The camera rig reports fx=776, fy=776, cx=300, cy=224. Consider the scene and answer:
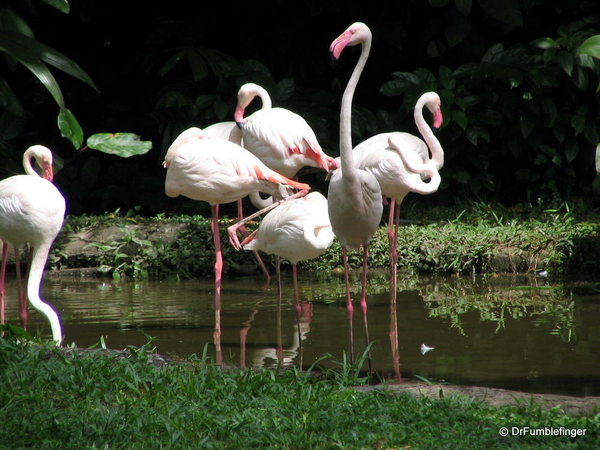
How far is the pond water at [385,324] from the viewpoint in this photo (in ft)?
11.8

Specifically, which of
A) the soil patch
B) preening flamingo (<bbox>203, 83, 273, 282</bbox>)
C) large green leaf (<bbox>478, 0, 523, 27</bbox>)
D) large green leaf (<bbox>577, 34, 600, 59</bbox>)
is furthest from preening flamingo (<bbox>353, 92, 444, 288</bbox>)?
large green leaf (<bbox>478, 0, 523, 27</bbox>)

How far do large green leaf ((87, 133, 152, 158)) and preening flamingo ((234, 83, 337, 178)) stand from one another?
162cm

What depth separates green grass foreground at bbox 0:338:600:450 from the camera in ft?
7.70

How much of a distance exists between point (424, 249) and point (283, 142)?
1.63 meters

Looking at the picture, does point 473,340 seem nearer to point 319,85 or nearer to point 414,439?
point 414,439

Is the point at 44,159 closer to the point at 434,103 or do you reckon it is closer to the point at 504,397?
the point at 434,103

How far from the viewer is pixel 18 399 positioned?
2.64 m

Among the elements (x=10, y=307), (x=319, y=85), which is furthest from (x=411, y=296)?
(x=319, y=85)

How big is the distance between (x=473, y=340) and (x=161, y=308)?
2.15m

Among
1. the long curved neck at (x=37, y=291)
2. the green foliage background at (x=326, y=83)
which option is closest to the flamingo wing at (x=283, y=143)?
the long curved neck at (x=37, y=291)

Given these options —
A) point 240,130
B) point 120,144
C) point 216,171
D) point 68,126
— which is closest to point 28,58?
point 68,126

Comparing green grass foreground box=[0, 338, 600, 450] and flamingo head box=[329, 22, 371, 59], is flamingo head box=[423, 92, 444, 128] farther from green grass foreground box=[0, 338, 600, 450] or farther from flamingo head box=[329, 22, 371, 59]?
green grass foreground box=[0, 338, 600, 450]

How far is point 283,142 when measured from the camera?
5.70 metres
